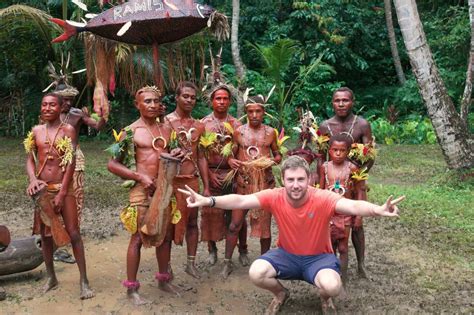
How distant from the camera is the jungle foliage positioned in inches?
558

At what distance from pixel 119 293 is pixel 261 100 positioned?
215 cm

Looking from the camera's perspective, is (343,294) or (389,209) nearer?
(389,209)

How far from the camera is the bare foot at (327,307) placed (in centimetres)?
400

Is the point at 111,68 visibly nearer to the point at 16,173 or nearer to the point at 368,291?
the point at 368,291

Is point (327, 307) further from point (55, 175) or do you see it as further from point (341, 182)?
point (55, 175)

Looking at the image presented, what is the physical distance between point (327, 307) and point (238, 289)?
0.90m

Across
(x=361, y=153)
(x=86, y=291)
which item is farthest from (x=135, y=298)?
(x=361, y=153)

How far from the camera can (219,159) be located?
5.17m

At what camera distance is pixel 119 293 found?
448cm

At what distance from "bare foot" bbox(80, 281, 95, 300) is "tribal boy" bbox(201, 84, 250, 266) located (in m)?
1.26

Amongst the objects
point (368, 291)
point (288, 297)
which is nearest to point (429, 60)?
point (368, 291)

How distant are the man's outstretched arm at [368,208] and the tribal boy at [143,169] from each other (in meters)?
1.41

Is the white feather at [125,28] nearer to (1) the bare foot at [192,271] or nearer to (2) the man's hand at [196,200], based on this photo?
(2) the man's hand at [196,200]

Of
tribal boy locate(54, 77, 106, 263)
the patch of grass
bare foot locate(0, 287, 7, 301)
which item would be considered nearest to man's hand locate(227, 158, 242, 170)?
tribal boy locate(54, 77, 106, 263)
